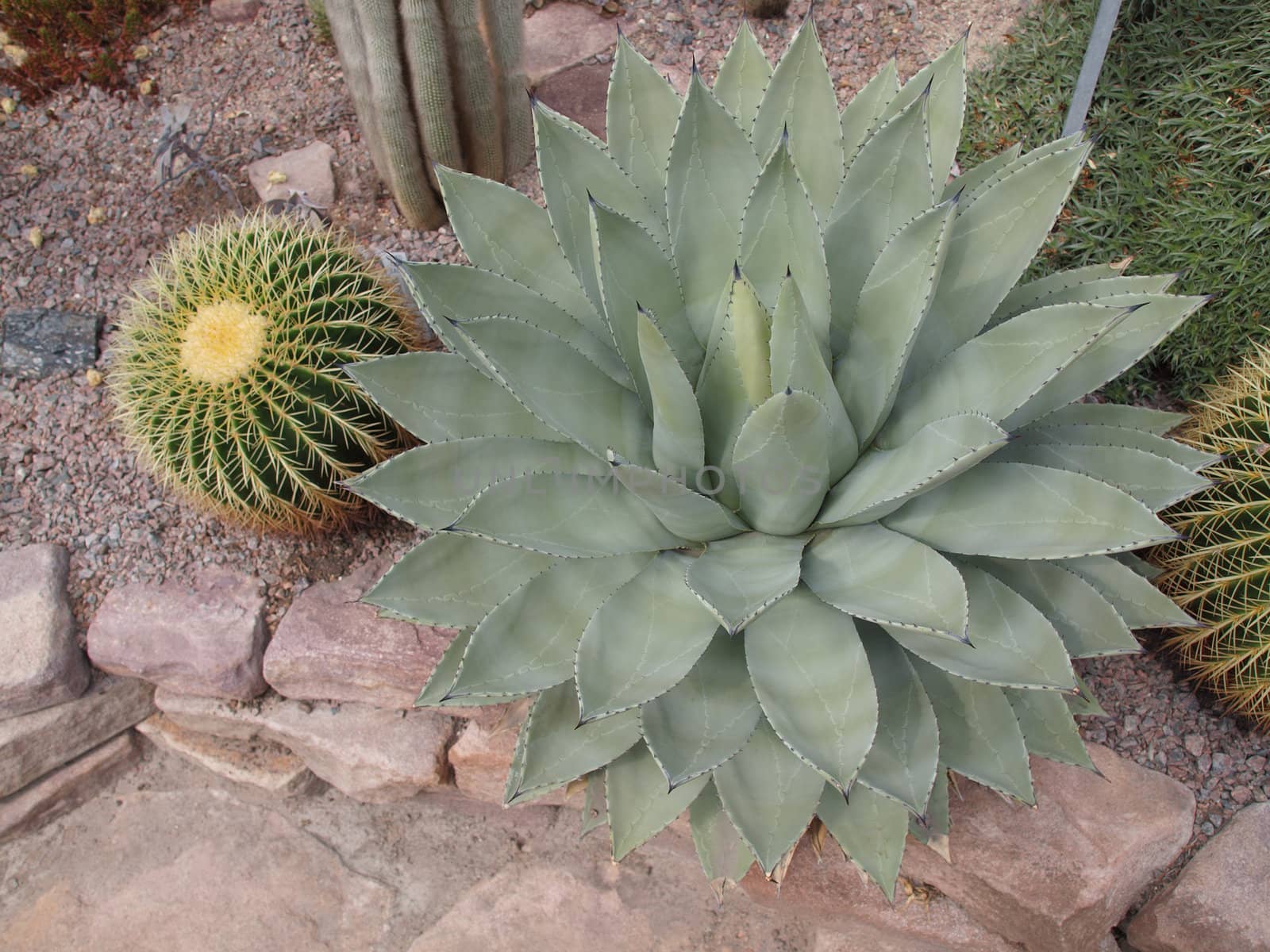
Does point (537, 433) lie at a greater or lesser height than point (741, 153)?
lesser

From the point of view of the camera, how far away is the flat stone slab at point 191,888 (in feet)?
9.46

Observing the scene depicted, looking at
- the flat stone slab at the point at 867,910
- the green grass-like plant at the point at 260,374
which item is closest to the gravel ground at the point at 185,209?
the green grass-like plant at the point at 260,374

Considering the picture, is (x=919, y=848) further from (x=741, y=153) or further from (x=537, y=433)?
(x=741, y=153)

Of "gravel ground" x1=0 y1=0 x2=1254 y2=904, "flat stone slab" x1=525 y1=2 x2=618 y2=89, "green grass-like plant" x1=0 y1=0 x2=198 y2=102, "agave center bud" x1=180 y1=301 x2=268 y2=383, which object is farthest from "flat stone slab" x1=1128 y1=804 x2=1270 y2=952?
"green grass-like plant" x1=0 y1=0 x2=198 y2=102

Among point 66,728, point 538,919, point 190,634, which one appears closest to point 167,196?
point 190,634

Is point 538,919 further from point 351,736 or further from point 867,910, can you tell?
point 867,910

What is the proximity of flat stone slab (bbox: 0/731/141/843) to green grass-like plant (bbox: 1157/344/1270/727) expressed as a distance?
3250 millimetres

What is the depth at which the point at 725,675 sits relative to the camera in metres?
1.73

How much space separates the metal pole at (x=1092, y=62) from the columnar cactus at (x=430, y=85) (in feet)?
5.80

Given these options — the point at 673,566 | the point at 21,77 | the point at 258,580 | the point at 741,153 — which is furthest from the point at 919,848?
the point at 21,77

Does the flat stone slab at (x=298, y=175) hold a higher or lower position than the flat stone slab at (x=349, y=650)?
higher

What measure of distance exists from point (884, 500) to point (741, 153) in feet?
2.36

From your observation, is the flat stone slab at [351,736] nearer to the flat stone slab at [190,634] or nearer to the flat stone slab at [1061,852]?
the flat stone slab at [190,634]

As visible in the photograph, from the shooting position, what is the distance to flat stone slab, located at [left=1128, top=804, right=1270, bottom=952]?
2.25m
